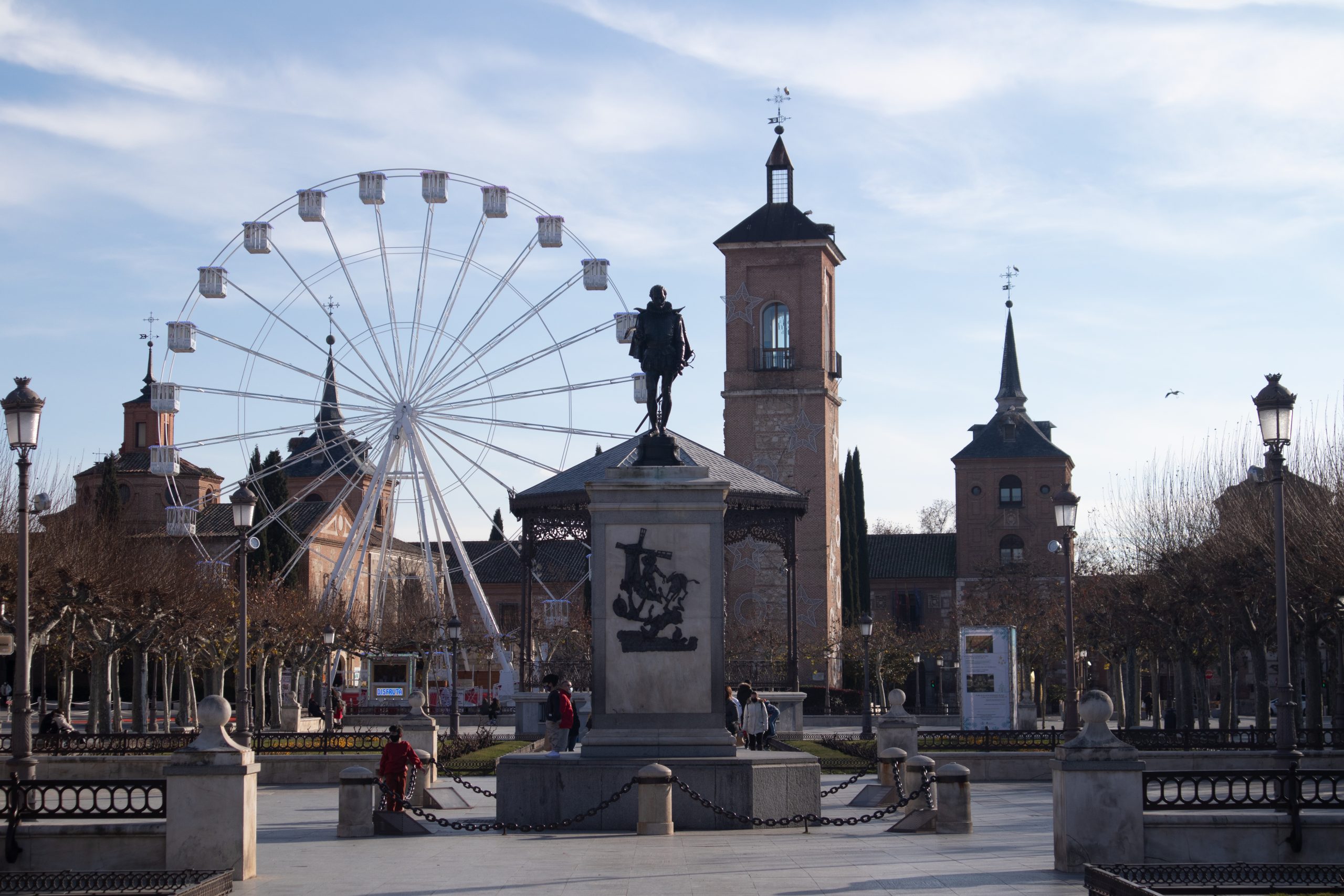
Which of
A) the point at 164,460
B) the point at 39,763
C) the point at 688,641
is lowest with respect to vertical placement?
the point at 39,763

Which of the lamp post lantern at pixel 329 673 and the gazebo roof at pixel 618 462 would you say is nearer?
the gazebo roof at pixel 618 462

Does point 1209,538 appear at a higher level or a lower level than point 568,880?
higher

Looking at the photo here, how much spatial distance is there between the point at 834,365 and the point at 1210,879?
6215 centimetres

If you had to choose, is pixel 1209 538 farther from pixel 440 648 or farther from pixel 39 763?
pixel 440 648

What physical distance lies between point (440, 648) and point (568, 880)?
54992mm

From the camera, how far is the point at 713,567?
1839cm

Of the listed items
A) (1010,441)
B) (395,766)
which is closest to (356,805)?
(395,766)

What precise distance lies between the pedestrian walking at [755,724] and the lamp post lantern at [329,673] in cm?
1832

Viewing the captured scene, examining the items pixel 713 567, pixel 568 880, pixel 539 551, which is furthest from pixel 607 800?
pixel 539 551

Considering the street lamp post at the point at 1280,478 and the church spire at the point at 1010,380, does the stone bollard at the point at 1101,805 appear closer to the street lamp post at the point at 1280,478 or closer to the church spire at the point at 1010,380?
the street lamp post at the point at 1280,478

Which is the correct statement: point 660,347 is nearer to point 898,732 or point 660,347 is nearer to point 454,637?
point 898,732

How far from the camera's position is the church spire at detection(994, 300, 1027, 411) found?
344 ft

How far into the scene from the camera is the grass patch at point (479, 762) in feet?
97.9

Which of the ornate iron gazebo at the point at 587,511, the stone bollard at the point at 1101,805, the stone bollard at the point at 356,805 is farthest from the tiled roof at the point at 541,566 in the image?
the stone bollard at the point at 1101,805
